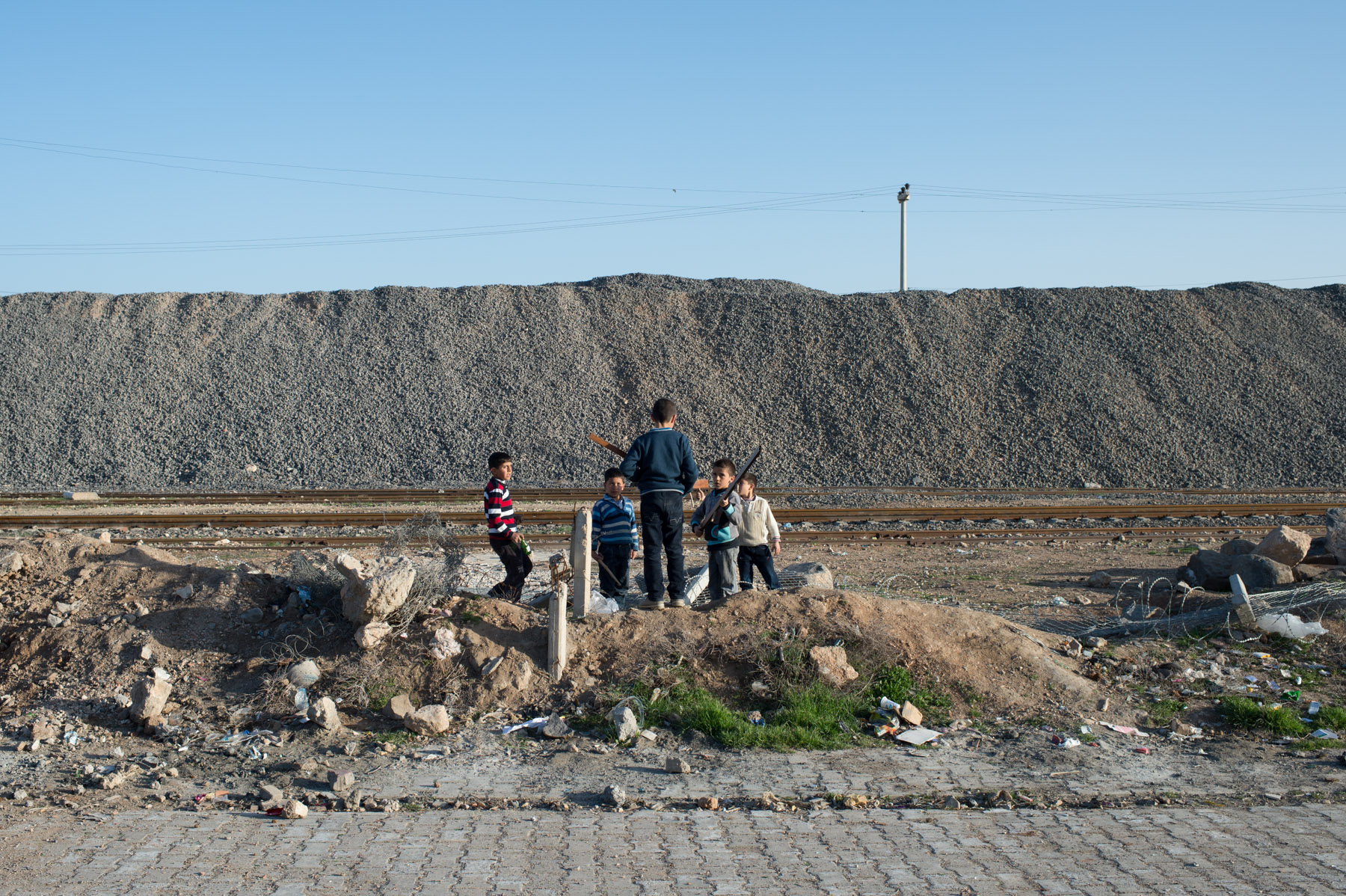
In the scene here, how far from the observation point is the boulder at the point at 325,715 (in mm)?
5816

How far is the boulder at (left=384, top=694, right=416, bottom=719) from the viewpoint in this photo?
19.5 feet

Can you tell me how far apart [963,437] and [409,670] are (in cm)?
2104

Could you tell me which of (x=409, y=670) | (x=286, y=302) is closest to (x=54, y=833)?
(x=409, y=670)

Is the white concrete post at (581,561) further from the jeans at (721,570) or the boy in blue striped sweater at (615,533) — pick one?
the jeans at (721,570)

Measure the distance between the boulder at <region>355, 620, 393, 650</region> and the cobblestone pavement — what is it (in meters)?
1.81

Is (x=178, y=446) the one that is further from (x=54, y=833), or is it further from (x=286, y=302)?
(x=54, y=833)

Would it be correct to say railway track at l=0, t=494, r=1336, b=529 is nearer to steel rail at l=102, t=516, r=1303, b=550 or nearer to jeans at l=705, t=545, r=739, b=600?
steel rail at l=102, t=516, r=1303, b=550

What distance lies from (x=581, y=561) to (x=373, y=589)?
1480mm

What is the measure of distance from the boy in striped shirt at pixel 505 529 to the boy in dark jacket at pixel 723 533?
4.89 feet

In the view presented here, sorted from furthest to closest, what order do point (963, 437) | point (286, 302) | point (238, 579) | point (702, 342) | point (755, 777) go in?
1. point (286, 302)
2. point (702, 342)
3. point (963, 437)
4. point (238, 579)
5. point (755, 777)

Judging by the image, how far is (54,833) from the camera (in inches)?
173

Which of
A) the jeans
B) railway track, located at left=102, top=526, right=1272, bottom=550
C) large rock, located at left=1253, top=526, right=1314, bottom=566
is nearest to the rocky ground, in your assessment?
the jeans

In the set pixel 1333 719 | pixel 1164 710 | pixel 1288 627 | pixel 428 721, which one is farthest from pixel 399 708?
pixel 1288 627

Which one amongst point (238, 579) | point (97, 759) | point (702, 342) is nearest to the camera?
point (97, 759)
